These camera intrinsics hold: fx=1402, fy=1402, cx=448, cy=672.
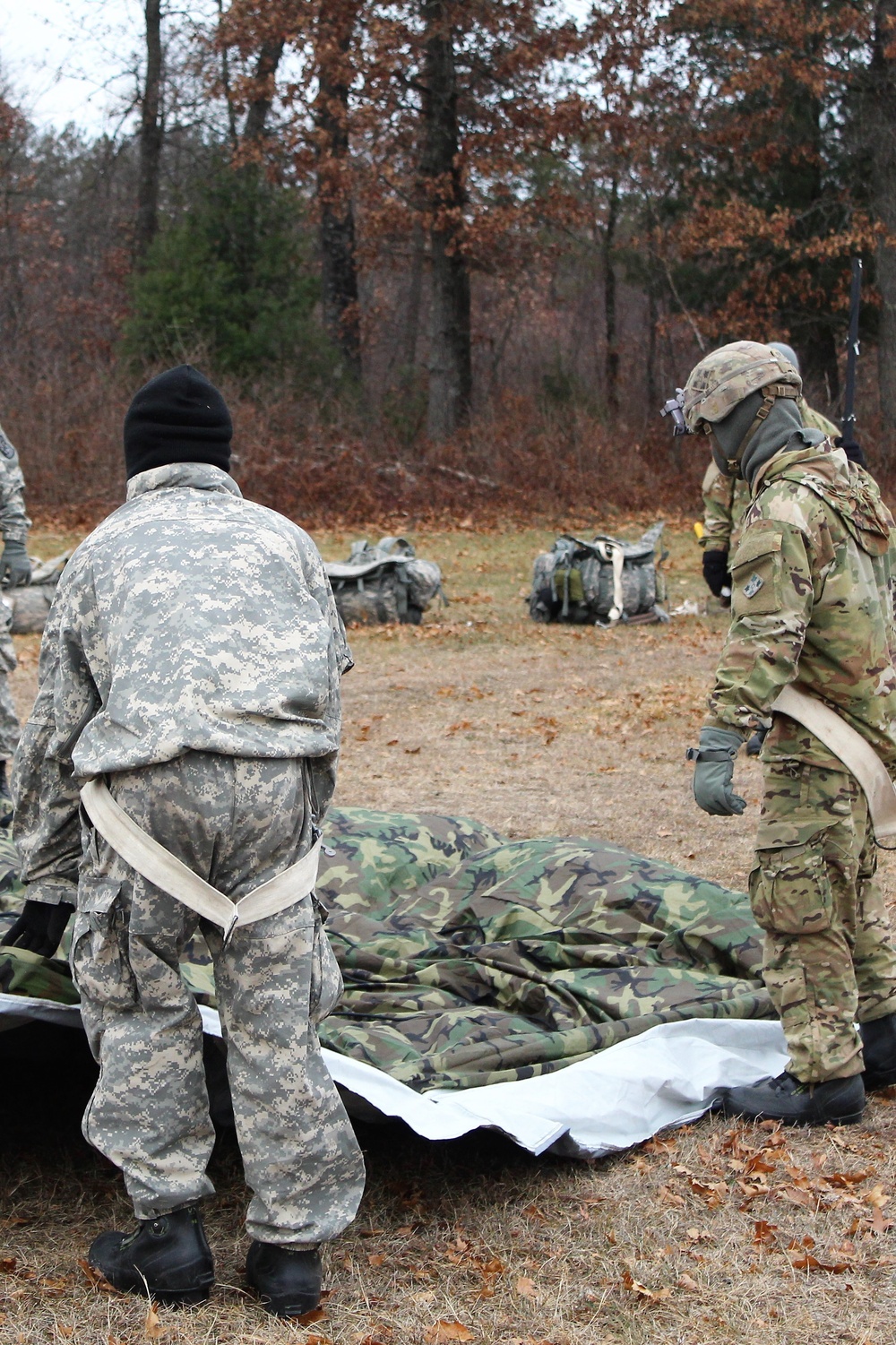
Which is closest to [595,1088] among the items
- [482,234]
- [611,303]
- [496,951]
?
[496,951]

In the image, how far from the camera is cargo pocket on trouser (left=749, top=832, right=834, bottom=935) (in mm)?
3787

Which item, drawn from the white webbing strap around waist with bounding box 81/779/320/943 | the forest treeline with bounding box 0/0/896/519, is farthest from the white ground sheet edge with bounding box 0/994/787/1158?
the forest treeline with bounding box 0/0/896/519

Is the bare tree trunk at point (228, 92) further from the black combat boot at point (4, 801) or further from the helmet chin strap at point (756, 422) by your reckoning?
the helmet chin strap at point (756, 422)

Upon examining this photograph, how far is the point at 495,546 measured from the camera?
18453mm

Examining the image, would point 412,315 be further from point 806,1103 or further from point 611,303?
point 806,1103

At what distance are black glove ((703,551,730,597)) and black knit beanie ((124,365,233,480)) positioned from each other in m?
5.34

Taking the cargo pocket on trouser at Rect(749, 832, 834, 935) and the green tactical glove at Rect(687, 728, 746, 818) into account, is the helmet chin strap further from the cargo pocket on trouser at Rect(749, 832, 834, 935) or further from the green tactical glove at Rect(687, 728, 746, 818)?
the cargo pocket on trouser at Rect(749, 832, 834, 935)

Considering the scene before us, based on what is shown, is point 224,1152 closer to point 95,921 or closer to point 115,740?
point 95,921

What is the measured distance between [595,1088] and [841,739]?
1.16 m

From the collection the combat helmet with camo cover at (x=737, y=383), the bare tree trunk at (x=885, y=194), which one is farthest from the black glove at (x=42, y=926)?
the bare tree trunk at (x=885, y=194)

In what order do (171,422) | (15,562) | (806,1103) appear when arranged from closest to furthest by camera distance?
(171,422), (806,1103), (15,562)

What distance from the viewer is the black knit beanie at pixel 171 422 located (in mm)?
3182

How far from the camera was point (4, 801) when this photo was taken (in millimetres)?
5711

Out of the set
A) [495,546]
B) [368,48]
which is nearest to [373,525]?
[495,546]
